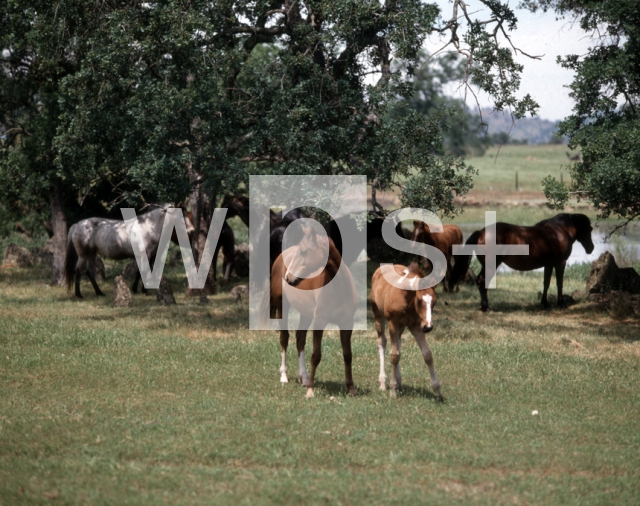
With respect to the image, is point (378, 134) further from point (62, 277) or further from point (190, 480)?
point (62, 277)

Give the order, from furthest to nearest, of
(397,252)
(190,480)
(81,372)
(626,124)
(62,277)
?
(397,252)
(62,277)
(626,124)
(81,372)
(190,480)

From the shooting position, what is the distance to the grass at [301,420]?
243 inches

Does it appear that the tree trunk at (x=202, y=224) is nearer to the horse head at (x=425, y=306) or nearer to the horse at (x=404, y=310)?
the horse at (x=404, y=310)

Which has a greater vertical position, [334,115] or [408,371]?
[334,115]

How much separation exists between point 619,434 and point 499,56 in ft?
27.2

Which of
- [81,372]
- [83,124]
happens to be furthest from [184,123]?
[81,372]

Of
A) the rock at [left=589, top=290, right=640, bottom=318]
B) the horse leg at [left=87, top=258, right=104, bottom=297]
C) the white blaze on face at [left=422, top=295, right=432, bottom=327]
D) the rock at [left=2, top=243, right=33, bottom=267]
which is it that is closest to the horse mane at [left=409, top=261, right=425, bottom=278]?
the white blaze on face at [left=422, top=295, right=432, bottom=327]

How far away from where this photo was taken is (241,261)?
2094cm

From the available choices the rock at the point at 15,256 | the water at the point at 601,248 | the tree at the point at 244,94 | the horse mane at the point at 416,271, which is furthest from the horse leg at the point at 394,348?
the rock at the point at 15,256

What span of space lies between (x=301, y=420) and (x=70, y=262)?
444 inches

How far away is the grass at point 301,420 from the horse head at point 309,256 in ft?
4.93

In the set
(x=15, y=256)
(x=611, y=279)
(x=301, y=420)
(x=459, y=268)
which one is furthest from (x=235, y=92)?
(x=15, y=256)

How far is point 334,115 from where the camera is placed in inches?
548

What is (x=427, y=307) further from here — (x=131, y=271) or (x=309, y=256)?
(x=131, y=271)
